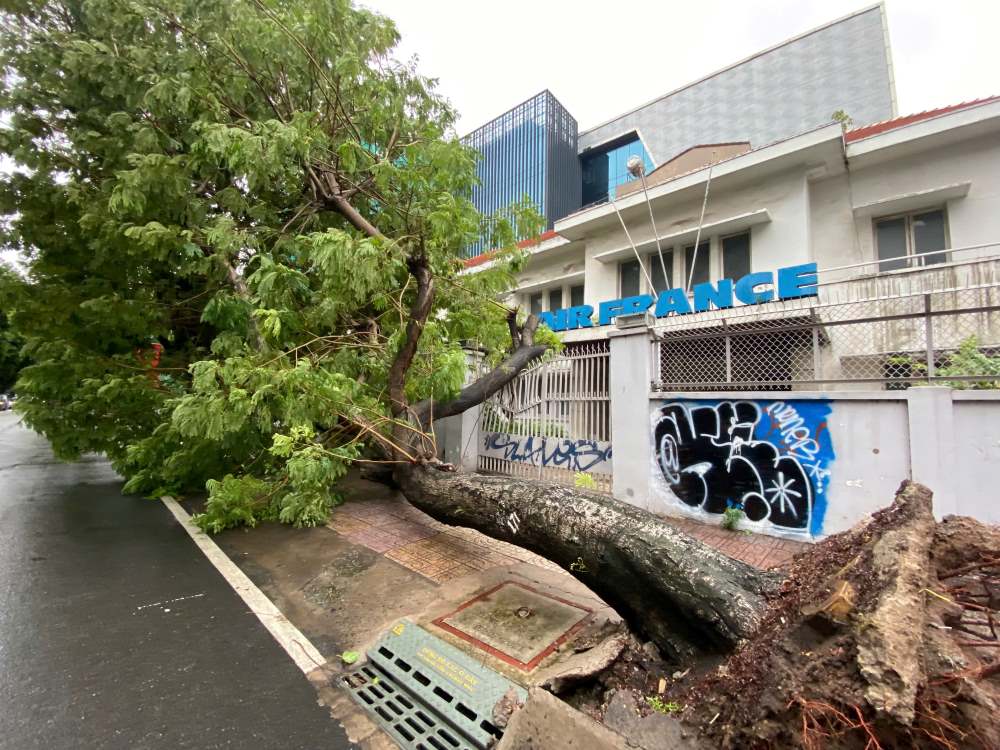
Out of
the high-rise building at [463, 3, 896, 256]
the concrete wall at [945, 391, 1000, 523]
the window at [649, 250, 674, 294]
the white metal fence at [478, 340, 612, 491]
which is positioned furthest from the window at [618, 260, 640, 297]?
the concrete wall at [945, 391, 1000, 523]

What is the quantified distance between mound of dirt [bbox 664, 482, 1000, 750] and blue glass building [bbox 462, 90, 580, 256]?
801 inches

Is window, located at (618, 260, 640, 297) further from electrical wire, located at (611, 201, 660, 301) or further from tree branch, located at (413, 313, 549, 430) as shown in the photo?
tree branch, located at (413, 313, 549, 430)

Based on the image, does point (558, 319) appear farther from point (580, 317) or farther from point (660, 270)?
point (660, 270)

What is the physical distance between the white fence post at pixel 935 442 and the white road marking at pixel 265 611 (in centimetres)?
564

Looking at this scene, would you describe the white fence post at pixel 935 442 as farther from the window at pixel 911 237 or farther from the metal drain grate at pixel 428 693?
the window at pixel 911 237

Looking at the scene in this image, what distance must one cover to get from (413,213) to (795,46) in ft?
57.6

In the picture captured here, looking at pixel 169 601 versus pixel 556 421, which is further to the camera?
pixel 556 421

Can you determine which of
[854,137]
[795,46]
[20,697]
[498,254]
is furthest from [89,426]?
[795,46]

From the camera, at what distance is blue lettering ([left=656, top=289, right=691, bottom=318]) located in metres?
9.03

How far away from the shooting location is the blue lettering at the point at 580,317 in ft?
35.1

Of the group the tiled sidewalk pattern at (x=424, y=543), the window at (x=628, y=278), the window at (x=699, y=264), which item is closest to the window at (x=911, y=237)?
the window at (x=699, y=264)

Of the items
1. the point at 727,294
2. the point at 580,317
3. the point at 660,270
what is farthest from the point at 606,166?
the point at 727,294

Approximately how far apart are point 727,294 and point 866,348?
3269 mm

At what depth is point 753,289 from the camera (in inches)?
329
